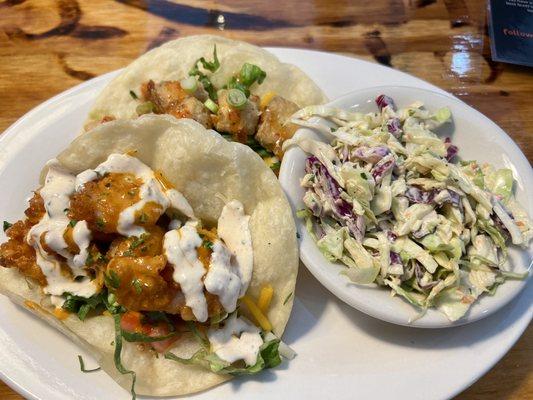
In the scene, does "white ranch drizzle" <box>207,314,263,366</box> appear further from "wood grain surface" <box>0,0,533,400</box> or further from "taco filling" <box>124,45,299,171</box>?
"wood grain surface" <box>0,0,533,400</box>

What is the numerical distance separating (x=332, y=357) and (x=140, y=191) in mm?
985

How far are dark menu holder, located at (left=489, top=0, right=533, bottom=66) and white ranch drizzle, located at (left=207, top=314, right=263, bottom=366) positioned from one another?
256 cm

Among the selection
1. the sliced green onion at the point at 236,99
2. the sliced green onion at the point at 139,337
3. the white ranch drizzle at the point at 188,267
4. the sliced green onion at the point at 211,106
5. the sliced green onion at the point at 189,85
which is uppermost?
the sliced green onion at the point at 189,85

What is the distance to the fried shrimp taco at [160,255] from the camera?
1.90 m

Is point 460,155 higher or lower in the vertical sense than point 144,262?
lower

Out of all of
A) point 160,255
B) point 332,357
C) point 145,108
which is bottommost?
point 332,357

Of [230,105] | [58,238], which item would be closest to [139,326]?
[58,238]

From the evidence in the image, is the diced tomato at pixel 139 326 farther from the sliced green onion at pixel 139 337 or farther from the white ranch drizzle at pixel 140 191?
the white ranch drizzle at pixel 140 191

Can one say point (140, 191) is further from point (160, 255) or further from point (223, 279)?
point (223, 279)

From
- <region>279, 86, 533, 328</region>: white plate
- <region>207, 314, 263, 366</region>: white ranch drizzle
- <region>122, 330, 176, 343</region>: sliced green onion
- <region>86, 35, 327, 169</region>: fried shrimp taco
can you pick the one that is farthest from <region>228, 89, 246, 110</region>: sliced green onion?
<region>122, 330, 176, 343</region>: sliced green onion

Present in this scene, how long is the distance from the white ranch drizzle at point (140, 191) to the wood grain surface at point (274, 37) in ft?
4.14

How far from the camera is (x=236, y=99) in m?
2.47

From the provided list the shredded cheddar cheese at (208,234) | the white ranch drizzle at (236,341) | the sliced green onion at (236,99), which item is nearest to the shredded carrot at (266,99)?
the sliced green onion at (236,99)

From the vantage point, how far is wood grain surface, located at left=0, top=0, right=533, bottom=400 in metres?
3.23
